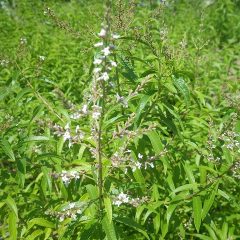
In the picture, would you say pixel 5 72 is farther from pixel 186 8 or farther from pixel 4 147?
pixel 186 8

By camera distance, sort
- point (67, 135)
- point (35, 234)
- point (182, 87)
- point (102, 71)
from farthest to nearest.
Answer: point (35, 234), point (182, 87), point (67, 135), point (102, 71)

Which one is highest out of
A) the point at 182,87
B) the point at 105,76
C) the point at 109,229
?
the point at 182,87

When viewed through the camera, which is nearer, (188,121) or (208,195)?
(208,195)

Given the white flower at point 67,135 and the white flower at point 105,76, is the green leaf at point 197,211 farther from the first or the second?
the white flower at point 105,76

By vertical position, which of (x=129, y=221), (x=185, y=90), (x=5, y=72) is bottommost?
(x=129, y=221)

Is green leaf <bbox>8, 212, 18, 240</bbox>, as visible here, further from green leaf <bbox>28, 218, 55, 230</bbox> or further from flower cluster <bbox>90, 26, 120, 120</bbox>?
flower cluster <bbox>90, 26, 120, 120</bbox>

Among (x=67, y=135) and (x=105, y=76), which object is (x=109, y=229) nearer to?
(x=67, y=135)

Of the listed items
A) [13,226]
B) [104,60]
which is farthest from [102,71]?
[13,226]

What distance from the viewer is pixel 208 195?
2793 millimetres

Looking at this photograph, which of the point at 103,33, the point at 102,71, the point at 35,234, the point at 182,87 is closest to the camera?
the point at 103,33

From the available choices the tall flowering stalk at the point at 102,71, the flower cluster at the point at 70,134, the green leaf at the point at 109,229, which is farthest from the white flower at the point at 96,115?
the green leaf at the point at 109,229

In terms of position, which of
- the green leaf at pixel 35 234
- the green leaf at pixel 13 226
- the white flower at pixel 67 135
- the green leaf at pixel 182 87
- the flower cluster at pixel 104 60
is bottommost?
the green leaf at pixel 35 234

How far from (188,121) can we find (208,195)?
102cm

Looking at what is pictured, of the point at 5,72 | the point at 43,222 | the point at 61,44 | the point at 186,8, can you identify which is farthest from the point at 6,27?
the point at 43,222
